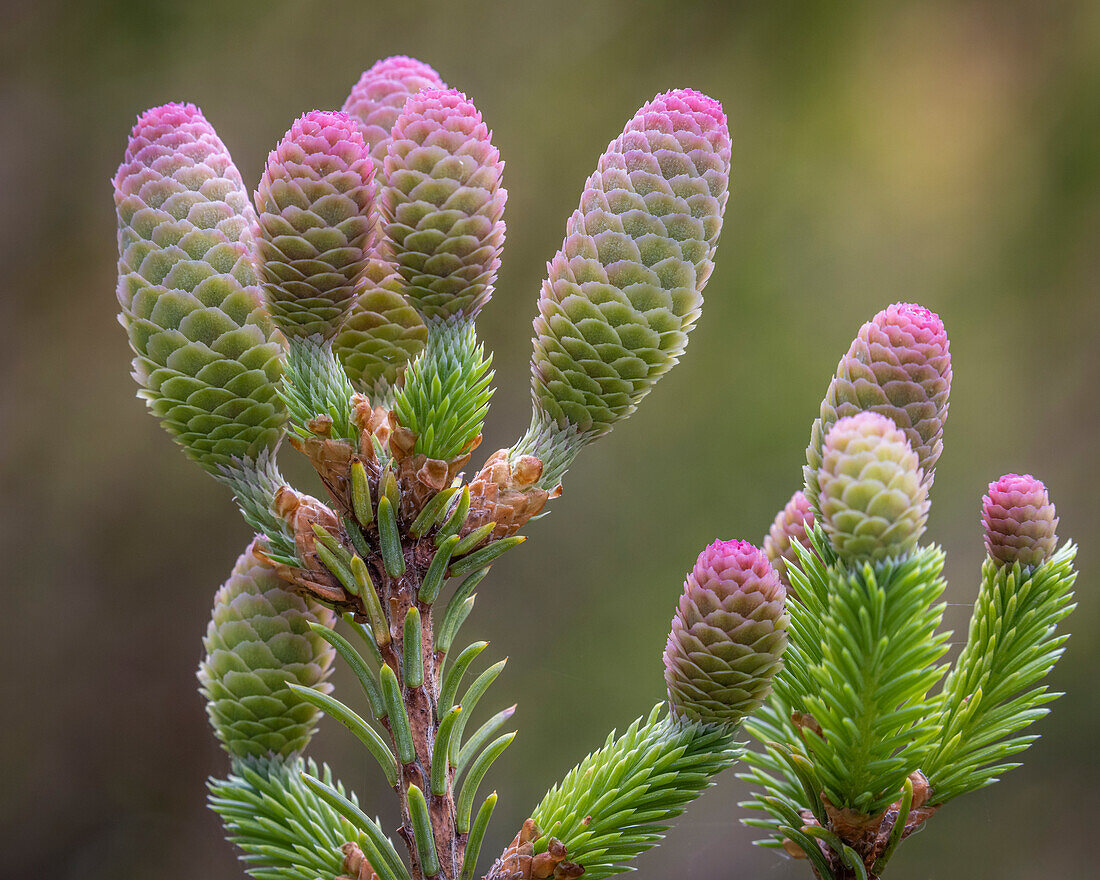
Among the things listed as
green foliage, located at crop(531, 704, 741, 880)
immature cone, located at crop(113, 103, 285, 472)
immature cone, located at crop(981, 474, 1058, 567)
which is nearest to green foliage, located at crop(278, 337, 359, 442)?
immature cone, located at crop(113, 103, 285, 472)

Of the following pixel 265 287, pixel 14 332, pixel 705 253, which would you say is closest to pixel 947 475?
pixel 705 253

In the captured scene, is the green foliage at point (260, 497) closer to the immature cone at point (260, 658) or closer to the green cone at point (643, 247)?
the immature cone at point (260, 658)

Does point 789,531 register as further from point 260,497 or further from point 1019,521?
point 260,497

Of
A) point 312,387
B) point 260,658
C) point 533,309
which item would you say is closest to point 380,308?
point 312,387

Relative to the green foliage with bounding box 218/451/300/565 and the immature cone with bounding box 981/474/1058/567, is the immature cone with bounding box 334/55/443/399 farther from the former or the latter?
the immature cone with bounding box 981/474/1058/567

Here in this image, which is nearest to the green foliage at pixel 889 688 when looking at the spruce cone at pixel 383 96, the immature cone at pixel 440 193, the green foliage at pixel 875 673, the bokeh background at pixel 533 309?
the green foliage at pixel 875 673

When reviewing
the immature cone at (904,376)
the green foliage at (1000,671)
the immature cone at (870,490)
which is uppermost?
the immature cone at (904,376)

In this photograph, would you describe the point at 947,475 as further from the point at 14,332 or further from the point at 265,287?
the point at 14,332
